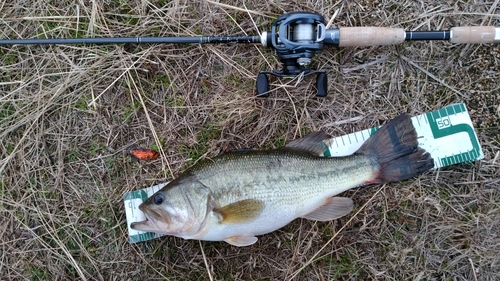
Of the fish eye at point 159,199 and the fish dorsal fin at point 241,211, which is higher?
the fish eye at point 159,199

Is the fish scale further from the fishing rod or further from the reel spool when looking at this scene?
the reel spool

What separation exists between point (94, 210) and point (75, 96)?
979 mm

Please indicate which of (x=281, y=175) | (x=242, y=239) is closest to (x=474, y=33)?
(x=281, y=175)

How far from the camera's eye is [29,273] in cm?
349

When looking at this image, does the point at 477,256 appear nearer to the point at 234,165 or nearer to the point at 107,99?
the point at 234,165

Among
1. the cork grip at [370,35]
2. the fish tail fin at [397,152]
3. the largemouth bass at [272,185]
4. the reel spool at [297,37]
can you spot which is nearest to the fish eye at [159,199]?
the largemouth bass at [272,185]

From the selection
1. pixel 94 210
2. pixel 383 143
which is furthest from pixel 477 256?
pixel 94 210

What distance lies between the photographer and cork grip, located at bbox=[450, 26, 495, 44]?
3.12m

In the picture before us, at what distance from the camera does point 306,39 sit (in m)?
3.00

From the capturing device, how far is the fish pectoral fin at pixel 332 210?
3.11m

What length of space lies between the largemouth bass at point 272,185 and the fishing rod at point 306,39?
55cm

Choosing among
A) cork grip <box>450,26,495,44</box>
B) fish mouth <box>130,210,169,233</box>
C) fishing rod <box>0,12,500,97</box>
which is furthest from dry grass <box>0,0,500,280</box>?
fish mouth <box>130,210,169,233</box>

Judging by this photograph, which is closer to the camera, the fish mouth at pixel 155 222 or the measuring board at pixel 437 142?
the fish mouth at pixel 155 222

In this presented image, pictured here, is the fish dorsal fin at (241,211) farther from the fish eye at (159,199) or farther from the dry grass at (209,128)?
the dry grass at (209,128)
